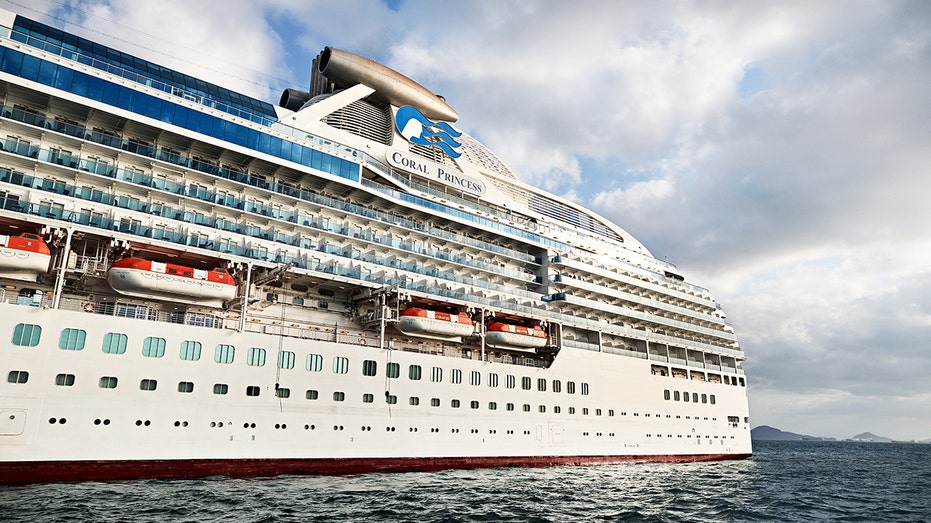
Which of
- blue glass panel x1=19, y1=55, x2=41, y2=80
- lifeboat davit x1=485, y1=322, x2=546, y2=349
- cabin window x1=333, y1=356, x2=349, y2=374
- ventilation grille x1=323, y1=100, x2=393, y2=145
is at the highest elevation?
ventilation grille x1=323, y1=100, x2=393, y2=145

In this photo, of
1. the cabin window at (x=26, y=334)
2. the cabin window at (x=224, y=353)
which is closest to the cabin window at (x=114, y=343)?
the cabin window at (x=26, y=334)

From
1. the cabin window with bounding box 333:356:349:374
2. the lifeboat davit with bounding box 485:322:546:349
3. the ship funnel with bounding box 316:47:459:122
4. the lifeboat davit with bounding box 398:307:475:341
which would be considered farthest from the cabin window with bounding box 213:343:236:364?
the ship funnel with bounding box 316:47:459:122

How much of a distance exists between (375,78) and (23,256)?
2244cm

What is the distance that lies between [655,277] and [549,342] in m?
15.9

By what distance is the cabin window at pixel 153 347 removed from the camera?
71.5 ft

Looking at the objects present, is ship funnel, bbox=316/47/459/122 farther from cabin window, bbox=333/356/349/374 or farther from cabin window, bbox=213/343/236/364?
cabin window, bbox=213/343/236/364

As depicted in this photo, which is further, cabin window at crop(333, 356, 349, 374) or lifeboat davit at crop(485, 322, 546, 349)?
lifeboat davit at crop(485, 322, 546, 349)

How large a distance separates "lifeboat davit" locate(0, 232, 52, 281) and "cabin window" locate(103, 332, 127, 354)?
3426 mm

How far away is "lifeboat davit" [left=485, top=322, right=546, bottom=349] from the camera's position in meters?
33.9

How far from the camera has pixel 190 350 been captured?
2280 centimetres

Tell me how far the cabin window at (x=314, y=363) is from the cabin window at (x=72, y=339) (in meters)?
8.61

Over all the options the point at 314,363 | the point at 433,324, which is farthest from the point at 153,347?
the point at 433,324

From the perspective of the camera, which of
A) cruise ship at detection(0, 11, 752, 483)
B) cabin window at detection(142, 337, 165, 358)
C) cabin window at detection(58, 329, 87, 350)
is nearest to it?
cabin window at detection(58, 329, 87, 350)

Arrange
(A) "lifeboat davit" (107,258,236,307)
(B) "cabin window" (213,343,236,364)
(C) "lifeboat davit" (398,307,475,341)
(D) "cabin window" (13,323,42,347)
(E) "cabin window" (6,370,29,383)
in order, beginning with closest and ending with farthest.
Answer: (E) "cabin window" (6,370,29,383) < (D) "cabin window" (13,323,42,347) < (A) "lifeboat davit" (107,258,236,307) < (B) "cabin window" (213,343,236,364) < (C) "lifeboat davit" (398,307,475,341)
